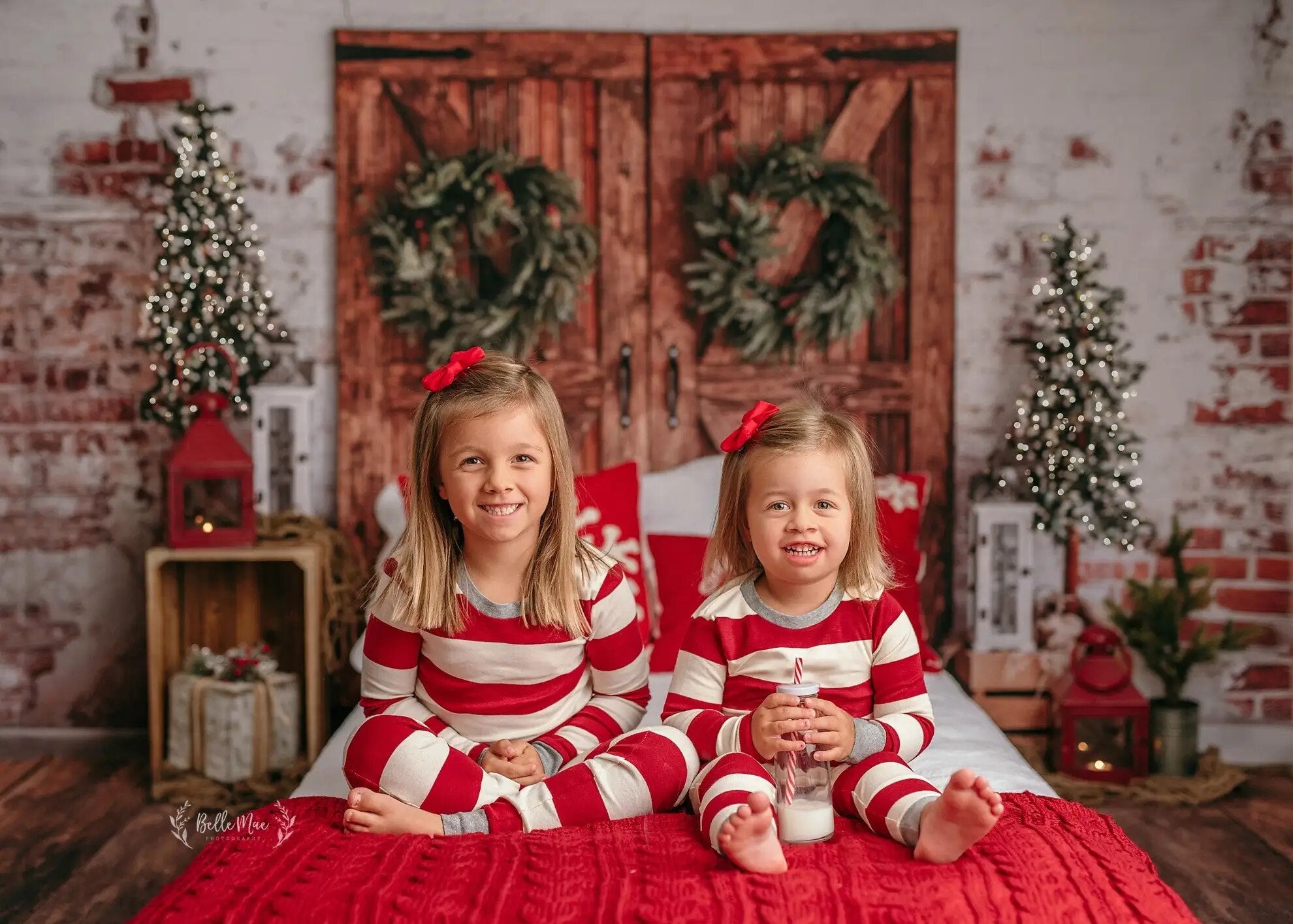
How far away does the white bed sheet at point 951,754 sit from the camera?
2.03m

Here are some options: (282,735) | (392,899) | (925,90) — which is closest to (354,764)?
(392,899)

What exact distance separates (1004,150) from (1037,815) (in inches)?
87.1

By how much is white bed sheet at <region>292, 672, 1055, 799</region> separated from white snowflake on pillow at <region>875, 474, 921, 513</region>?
469 mm

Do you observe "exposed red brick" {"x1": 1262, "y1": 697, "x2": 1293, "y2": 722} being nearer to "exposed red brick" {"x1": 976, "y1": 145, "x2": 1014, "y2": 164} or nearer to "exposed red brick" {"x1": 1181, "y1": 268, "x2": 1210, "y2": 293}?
"exposed red brick" {"x1": 1181, "y1": 268, "x2": 1210, "y2": 293}

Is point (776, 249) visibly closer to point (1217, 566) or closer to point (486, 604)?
point (1217, 566)

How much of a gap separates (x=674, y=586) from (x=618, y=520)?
0.22 meters

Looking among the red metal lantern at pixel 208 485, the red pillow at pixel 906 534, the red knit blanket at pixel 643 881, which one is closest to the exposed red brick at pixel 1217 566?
the red pillow at pixel 906 534

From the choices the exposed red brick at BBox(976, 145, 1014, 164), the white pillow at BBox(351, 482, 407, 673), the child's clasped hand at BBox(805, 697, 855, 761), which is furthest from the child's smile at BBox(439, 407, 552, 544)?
the exposed red brick at BBox(976, 145, 1014, 164)

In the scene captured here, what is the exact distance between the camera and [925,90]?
10.8 ft

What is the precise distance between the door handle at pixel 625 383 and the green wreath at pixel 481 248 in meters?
0.19

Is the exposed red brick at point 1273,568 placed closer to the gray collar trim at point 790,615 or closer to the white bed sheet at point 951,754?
the white bed sheet at point 951,754

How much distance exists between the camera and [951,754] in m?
2.17

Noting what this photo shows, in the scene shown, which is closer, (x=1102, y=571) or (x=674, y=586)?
(x=674, y=586)

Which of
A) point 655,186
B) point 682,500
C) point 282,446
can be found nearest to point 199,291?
point 282,446
